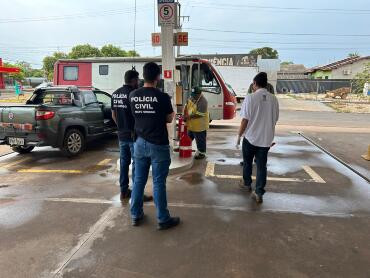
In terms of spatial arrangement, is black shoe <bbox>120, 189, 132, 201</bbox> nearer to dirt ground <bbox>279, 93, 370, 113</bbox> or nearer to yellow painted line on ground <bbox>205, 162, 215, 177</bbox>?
yellow painted line on ground <bbox>205, 162, 215, 177</bbox>

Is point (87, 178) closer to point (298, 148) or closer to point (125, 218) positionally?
point (125, 218)

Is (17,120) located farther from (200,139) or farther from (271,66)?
(271,66)

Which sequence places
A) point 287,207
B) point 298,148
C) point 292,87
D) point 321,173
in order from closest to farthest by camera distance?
point 287,207 → point 321,173 → point 298,148 → point 292,87

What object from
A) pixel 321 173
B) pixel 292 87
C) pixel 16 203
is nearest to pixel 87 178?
pixel 16 203

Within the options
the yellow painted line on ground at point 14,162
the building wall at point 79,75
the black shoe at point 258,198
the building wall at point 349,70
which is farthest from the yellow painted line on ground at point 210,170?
the building wall at point 349,70

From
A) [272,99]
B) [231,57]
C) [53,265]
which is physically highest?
[231,57]

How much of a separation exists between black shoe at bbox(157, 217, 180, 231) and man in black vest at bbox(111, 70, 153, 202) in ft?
3.21

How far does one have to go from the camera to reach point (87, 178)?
6395 mm

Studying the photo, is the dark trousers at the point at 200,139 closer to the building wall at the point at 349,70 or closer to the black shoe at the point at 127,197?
the black shoe at the point at 127,197

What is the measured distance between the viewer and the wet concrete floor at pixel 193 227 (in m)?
3.40

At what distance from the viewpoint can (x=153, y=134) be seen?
400 centimetres

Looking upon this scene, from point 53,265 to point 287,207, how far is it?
3.24 metres

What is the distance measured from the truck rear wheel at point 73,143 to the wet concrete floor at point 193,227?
3.33ft

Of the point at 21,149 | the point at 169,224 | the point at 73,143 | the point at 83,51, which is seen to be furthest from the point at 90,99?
the point at 83,51
